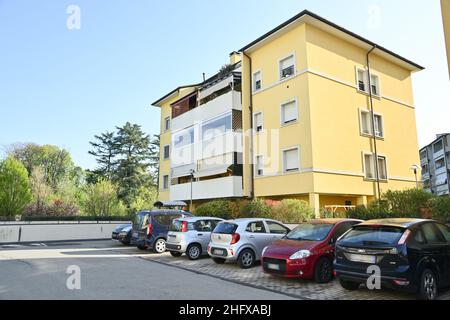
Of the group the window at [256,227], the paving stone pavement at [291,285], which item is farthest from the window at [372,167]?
the paving stone pavement at [291,285]

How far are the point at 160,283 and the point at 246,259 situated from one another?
343 centimetres

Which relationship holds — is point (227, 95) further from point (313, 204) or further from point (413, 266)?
point (413, 266)

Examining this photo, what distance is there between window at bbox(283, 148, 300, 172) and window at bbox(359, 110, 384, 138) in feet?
16.3

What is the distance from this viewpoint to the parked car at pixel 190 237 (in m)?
13.6

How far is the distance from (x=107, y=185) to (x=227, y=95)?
16796 millimetres

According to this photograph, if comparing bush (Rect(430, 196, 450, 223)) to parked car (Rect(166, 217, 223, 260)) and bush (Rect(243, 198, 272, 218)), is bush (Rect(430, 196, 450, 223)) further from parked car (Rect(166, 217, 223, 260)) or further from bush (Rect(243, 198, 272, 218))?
parked car (Rect(166, 217, 223, 260))

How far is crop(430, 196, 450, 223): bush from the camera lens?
12523 mm

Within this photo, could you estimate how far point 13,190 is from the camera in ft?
96.6

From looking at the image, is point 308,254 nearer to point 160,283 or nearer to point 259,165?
point 160,283

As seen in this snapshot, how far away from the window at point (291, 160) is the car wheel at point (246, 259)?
1014 cm

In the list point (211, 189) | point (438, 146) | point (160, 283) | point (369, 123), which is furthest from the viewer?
point (438, 146)

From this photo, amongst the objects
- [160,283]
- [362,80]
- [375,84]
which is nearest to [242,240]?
[160,283]
